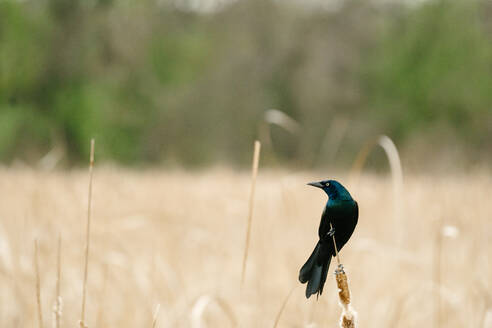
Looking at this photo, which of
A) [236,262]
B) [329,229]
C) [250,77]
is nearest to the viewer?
[329,229]

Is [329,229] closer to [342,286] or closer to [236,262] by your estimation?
[342,286]

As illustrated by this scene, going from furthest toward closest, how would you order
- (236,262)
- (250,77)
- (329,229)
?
(250,77), (236,262), (329,229)

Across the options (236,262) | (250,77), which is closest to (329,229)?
(236,262)

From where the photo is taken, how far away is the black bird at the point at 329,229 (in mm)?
271

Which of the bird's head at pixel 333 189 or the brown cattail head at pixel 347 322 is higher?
the bird's head at pixel 333 189

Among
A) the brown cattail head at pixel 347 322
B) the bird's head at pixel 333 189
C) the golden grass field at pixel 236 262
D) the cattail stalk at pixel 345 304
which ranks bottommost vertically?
the golden grass field at pixel 236 262

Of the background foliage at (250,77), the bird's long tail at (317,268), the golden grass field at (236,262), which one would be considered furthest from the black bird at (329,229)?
the background foliage at (250,77)

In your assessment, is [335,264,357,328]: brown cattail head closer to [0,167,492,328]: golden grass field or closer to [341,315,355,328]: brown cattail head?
[341,315,355,328]: brown cattail head

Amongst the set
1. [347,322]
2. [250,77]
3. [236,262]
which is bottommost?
[236,262]

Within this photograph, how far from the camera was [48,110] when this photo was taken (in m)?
11.5

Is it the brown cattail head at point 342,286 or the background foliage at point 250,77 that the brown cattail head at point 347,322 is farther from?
the background foliage at point 250,77

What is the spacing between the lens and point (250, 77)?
46.8ft

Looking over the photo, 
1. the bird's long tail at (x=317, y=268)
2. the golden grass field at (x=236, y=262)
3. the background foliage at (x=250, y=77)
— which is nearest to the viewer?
the bird's long tail at (x=317, y=268)

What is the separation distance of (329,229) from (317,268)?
3 centimetres
